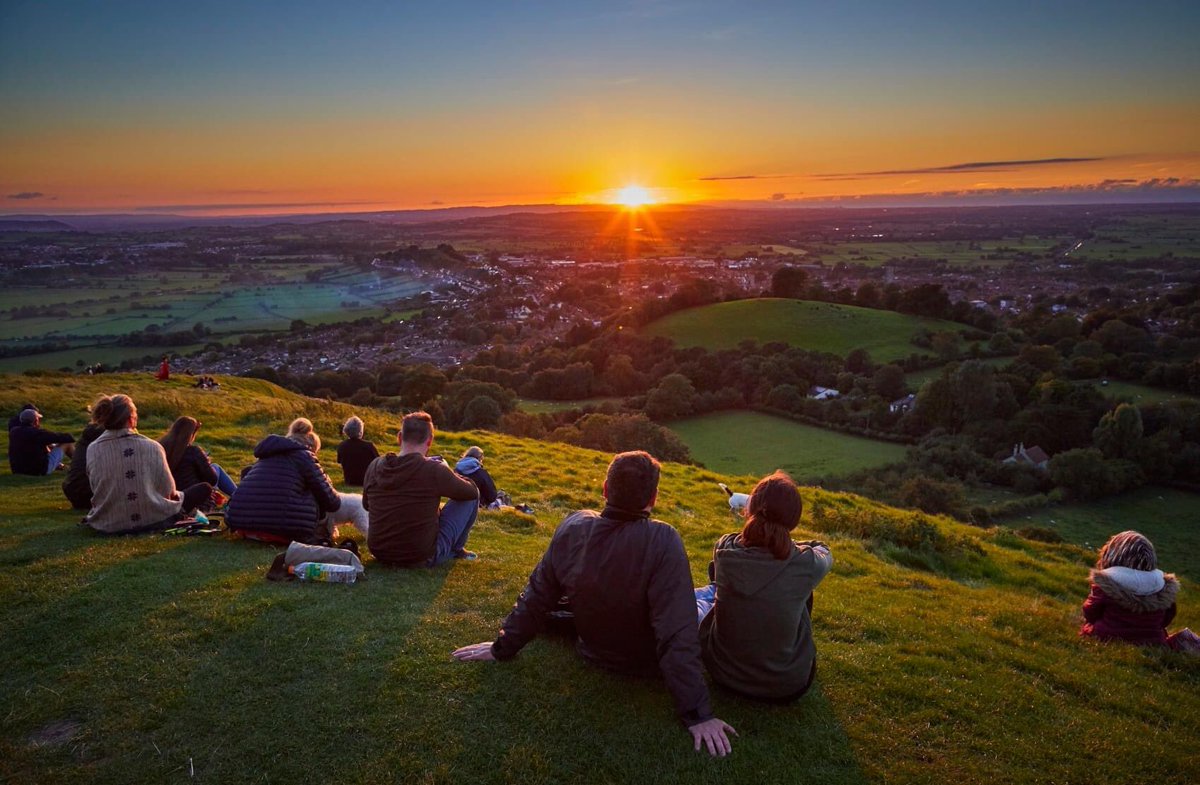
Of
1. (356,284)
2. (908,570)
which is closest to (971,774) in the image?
(908,570)

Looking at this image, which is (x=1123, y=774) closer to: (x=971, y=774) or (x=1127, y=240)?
(x=971, y=774)

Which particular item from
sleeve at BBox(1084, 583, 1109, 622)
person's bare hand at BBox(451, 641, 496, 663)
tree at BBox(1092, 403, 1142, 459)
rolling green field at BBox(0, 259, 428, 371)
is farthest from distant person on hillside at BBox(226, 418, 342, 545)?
tree at BBox(1092, 403, 1142, 459)

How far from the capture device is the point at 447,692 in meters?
4.99

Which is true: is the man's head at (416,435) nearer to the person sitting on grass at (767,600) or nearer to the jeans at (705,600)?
the jeans at (705,600)

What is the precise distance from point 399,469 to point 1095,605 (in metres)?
8.34

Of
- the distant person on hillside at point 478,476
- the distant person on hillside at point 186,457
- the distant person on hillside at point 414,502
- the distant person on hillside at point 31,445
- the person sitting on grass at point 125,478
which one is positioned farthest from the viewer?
the distant person on hillside at point 31,445

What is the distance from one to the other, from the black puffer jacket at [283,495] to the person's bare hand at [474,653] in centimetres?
367

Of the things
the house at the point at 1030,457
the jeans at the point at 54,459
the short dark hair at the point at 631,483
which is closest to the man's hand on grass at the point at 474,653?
the short dark hair at the point at 631,483

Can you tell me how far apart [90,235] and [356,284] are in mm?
35241

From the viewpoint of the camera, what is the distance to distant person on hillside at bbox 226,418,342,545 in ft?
25.8

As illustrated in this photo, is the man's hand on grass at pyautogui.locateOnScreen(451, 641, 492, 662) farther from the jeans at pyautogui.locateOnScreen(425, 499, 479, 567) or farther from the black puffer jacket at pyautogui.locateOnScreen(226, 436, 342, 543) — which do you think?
the black puffer jacket at pyautogui.locateOnScreen(226, 436, 342, 543)

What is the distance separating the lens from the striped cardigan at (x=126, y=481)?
26.3 ft

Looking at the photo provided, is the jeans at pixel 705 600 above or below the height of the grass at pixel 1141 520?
above

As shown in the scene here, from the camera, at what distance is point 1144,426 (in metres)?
48.8
